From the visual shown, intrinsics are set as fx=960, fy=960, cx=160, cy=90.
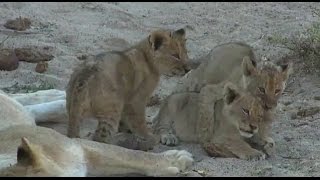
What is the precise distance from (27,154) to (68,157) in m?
0.53

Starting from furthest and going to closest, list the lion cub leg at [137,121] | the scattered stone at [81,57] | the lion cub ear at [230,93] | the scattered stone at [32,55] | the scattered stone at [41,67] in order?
1. the scattered stone at [81,57]
2. the scattered stone at [32,55]
3. the scattered stone at [41,67]
4. the lion cub leg at [137,121]
5. the lion cub ear at [230,93]

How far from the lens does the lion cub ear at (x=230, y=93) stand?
20.5ft

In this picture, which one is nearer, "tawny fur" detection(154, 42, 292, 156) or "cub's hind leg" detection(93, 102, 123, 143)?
"tawny fur" detection(154, 42, 292, 156)

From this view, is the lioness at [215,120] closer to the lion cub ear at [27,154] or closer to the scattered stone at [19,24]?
the lion cub ear at [27,154]

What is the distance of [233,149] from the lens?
6180mm

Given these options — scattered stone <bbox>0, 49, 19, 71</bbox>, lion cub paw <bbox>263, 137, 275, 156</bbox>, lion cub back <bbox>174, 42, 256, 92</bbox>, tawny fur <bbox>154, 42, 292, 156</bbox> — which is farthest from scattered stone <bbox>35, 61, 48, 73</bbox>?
lion cub paw <bbox>263, 137, 275, 156</bbox>

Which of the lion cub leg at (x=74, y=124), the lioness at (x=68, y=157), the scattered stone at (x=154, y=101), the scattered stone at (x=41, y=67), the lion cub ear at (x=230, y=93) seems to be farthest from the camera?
the scattered stone at (x=41, y=67)

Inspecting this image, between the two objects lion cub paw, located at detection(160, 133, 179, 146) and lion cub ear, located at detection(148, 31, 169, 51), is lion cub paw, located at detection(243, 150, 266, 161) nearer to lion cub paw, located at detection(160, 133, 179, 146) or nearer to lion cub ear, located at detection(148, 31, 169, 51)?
lion cub paw, located at detection(160, 133, 179, 146)

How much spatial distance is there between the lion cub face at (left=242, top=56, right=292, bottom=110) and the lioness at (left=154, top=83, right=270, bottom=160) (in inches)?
2.2

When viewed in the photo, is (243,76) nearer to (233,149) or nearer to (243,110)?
(243,110)

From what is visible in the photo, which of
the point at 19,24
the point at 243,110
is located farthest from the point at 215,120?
the point at 19,24

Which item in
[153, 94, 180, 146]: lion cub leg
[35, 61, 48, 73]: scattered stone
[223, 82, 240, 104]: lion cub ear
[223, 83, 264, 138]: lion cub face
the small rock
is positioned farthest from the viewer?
[35, 61, 48, 73]: scattered stone

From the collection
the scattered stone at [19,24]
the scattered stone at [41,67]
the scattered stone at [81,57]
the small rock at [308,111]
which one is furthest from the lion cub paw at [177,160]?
the scattered stone at [19,24]

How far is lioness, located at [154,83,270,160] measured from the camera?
611 cm
